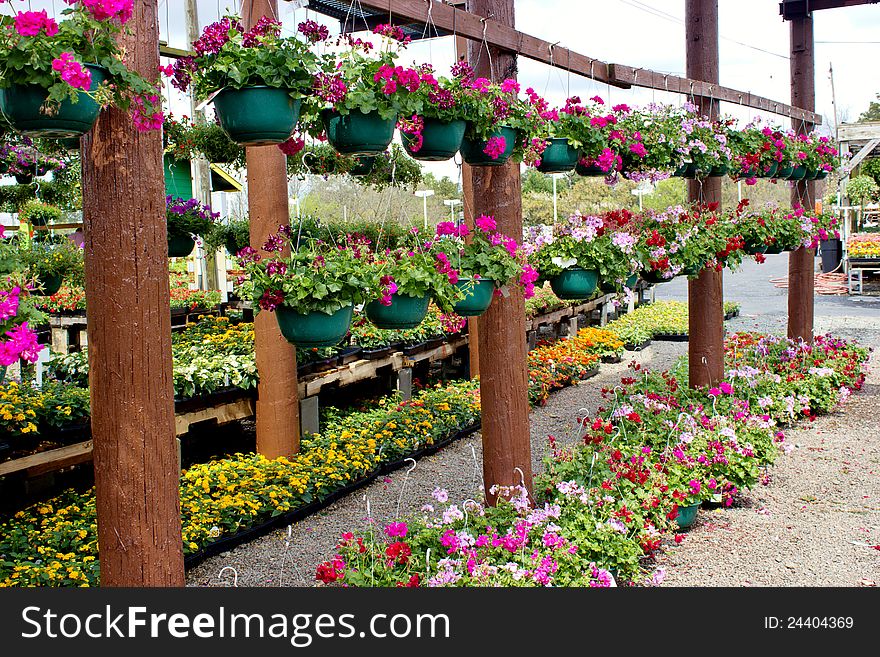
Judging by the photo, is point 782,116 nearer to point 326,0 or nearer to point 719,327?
point 719,327

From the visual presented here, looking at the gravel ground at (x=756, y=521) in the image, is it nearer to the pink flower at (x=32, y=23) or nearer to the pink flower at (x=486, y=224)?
the pink flower at (x=486, y=224)

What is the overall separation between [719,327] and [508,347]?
324cm

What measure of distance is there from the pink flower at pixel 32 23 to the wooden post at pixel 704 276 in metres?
5.46

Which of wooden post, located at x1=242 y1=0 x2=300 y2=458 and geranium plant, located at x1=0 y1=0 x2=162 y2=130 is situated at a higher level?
geranium plant, located at x1=0 y1=0 x2=162 y2=130

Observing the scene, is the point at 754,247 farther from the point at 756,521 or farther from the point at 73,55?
the point at 73,55

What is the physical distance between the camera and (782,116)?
8.44 m

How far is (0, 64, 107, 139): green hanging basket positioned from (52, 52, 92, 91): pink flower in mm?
53

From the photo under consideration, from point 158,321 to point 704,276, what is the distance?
5100mm

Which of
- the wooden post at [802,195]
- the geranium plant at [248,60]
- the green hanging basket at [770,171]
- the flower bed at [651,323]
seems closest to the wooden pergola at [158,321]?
the geranium plant at [248,60]

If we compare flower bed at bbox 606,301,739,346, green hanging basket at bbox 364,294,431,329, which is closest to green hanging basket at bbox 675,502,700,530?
green hanging basket at bbox 364,294,431,329

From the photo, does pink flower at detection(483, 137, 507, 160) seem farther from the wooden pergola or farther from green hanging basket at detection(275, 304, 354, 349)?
green hanging basket at detection(275, 304, 354, 349)

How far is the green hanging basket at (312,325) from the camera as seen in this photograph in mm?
3285

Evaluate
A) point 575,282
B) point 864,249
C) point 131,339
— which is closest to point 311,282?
point 131,339

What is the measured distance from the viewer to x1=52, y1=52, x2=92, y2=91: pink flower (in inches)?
86.7
